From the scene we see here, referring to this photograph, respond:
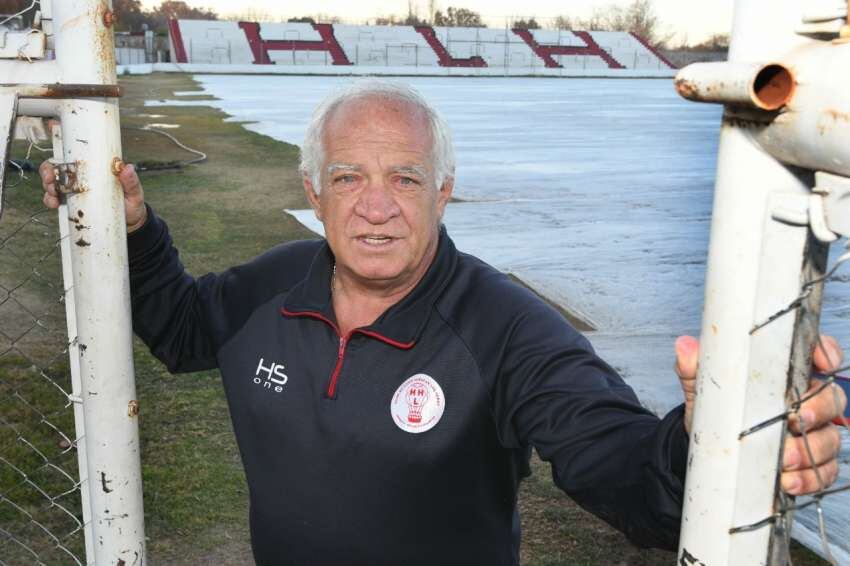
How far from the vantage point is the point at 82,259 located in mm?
2082

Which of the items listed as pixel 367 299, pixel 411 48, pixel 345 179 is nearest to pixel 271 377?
pixel 367 299

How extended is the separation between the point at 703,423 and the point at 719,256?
21 cm

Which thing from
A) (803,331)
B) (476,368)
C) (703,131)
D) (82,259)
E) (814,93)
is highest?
(814,93)

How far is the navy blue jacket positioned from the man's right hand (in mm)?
57

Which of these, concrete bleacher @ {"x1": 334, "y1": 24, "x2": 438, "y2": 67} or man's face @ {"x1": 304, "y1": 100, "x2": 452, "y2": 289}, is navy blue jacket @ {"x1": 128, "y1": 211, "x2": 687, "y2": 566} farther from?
concrete bleacher @ {"x1": 334, "y1": 24, "x2": 438, "y2": 67}

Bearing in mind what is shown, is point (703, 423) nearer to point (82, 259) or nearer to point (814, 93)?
point (814, 93)

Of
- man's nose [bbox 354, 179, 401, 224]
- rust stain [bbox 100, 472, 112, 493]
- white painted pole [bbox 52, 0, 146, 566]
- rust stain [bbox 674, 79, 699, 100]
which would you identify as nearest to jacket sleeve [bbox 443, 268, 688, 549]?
man's nose [bbox 354, 179, 401, 224]

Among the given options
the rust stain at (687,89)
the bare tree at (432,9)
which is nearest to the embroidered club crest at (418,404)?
the rust stain at (687,89)

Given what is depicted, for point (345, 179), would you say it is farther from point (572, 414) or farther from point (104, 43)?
point (572, 414)

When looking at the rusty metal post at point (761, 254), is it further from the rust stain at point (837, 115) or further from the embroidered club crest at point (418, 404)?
the embroidered club crest at point (418, 404)

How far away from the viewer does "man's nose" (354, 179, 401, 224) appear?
2.24m

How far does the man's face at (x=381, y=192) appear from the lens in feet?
7.36

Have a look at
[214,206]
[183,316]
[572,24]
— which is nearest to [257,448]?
[183,316]

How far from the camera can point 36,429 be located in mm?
4637
